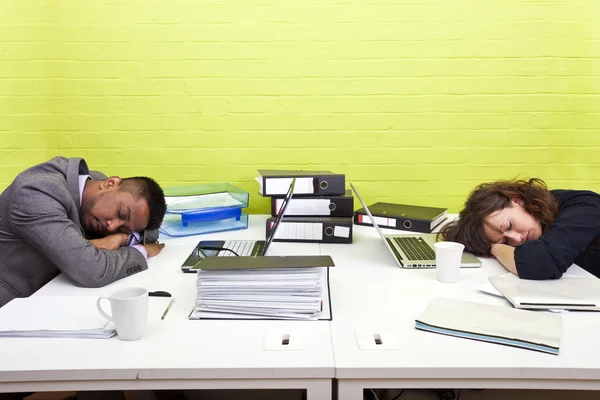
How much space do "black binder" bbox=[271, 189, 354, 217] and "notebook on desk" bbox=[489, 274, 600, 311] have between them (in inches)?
27.5

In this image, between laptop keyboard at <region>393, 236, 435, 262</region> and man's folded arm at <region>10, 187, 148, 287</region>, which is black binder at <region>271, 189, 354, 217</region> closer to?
laptop keyboard at <region>393, 236, 435, 262</region>

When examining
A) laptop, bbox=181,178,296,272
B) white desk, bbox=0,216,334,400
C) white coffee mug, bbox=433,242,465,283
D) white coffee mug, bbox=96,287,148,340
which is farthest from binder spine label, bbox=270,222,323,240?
white coffee mug, bbox=96,287,148,340

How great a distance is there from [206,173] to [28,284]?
1151 millimetres

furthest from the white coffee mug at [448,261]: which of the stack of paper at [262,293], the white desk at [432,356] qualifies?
the stack of paper at [262,293]

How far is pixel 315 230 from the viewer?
6.64 feet

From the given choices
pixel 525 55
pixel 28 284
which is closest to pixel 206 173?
pixel 28 284

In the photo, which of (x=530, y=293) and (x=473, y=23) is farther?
(x=473, y=23)

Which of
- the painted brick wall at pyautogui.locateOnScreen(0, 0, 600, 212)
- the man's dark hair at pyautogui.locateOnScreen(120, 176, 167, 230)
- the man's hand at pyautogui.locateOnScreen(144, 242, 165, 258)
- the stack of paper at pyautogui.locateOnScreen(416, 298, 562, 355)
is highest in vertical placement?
the painted brick wall at pyautogui.locateOnScreen(0, 0, 600, 212)

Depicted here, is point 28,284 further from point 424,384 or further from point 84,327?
point 424,384

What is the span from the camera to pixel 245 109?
264 cm

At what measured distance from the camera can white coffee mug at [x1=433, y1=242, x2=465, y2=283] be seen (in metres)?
1.55

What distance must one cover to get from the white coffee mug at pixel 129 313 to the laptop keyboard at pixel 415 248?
0.92m

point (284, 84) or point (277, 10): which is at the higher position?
point (277, 10)

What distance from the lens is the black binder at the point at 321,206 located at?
6.93 feet
